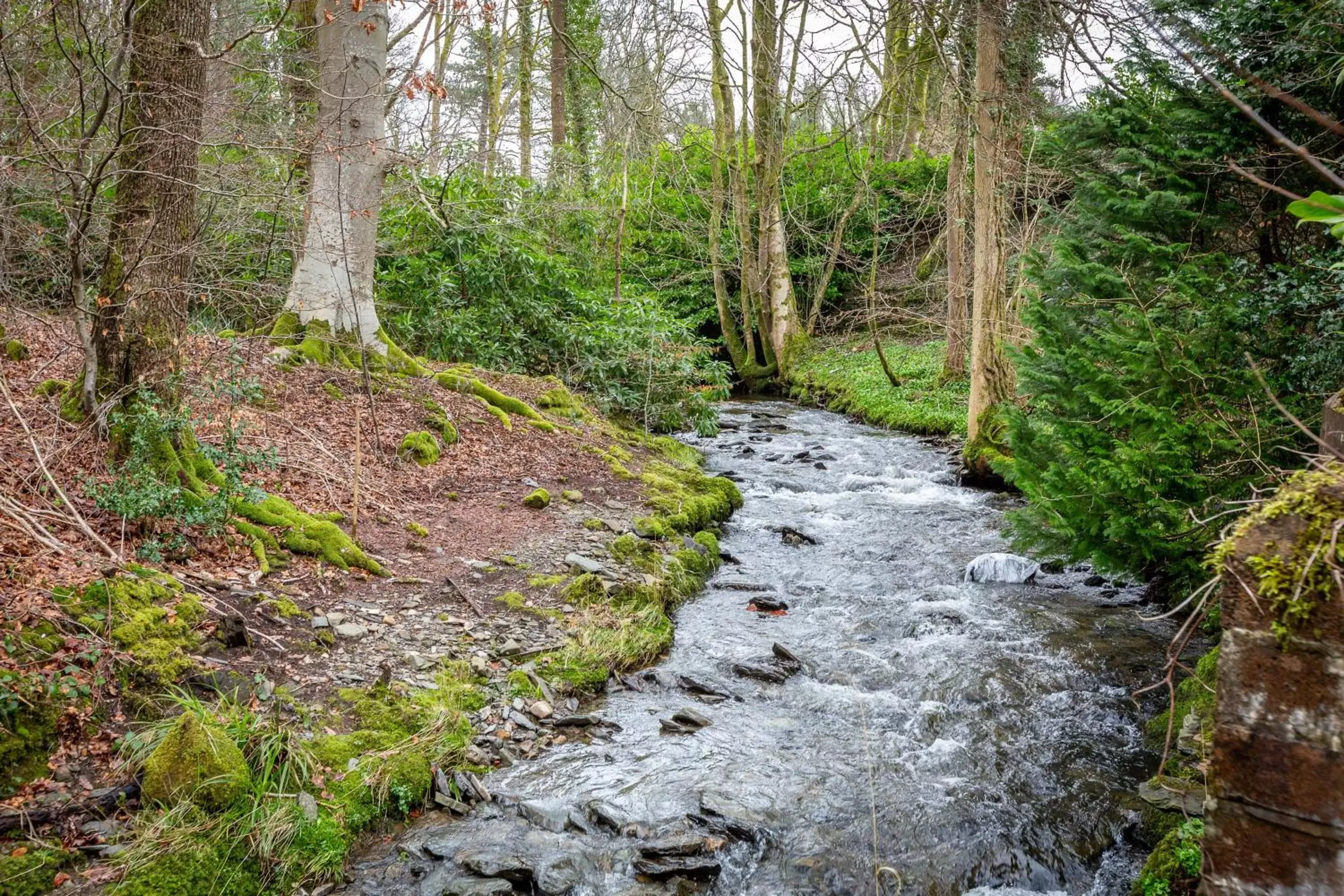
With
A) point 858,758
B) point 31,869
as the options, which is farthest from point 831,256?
point 31,869

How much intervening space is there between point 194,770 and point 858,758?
3.42 m

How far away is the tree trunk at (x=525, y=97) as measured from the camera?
47.6 feet

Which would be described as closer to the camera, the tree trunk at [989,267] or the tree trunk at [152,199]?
the tree trunk at [152,199]

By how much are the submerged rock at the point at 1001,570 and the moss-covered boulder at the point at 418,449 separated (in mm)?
5421

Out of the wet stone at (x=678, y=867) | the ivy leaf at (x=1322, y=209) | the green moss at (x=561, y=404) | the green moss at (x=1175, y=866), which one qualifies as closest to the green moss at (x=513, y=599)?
the wet stone at (x=678, y=867)

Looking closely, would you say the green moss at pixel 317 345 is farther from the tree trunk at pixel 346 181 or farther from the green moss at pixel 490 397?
the green moss at pixel 490 397

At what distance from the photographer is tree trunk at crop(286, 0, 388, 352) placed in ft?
29.1

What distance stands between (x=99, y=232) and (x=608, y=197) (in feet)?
36.5

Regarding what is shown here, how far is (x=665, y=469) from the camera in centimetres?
1070

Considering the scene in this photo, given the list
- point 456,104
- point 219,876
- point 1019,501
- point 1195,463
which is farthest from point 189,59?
point 456,104

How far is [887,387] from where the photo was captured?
1780 centimetres

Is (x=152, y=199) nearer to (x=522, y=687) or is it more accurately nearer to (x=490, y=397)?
(x=522, y=687)

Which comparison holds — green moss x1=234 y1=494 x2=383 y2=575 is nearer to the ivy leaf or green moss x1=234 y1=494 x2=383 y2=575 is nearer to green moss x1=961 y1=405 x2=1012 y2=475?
the ivy leaf

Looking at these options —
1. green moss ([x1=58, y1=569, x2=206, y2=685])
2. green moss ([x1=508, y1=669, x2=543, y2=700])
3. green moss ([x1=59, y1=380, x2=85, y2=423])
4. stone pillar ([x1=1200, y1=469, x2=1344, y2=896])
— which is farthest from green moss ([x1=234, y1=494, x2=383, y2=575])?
stone pillar ([x1=1200, y1=469, x2=1344, y2=896])
